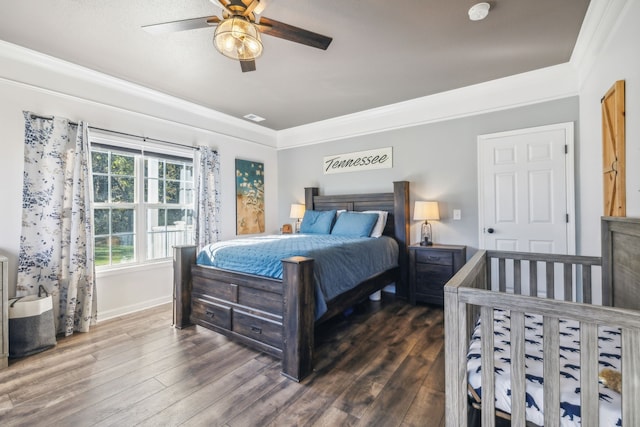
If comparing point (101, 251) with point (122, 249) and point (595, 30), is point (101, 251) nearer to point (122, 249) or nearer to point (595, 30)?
point (122, 249)

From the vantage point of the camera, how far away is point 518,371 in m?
1.02

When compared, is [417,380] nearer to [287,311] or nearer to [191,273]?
[287,311]

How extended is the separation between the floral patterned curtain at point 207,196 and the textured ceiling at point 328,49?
791 millimetres

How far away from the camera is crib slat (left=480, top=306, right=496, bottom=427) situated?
1074 mm

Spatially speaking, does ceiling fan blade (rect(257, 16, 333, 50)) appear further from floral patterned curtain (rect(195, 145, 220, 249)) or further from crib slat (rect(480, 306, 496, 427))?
floral patterned curtain (rect(195, 145, 220, 249))

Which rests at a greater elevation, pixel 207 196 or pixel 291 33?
pixel 291 33

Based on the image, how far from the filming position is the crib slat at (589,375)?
909mm

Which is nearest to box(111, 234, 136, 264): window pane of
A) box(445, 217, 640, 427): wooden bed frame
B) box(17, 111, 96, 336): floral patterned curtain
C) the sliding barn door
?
box(17, 111, 96, 336): floral patterned curtain

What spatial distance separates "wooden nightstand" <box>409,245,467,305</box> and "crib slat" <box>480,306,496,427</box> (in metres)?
2.37

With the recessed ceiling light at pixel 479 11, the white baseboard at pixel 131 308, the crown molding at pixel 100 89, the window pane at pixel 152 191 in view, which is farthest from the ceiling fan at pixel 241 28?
the white baseboard at pixel 131 308

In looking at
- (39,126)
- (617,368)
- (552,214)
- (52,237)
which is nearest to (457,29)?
(552,214)

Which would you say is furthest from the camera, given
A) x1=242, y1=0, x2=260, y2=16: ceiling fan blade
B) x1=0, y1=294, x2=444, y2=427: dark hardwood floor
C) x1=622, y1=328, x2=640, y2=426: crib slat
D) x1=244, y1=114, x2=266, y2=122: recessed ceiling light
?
x1=244, y1=114, x2=266, y2=122: recessed ceiling light

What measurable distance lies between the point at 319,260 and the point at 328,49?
1876 millimetres

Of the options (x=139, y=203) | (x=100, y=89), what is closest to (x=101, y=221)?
(x=139, y=203)
